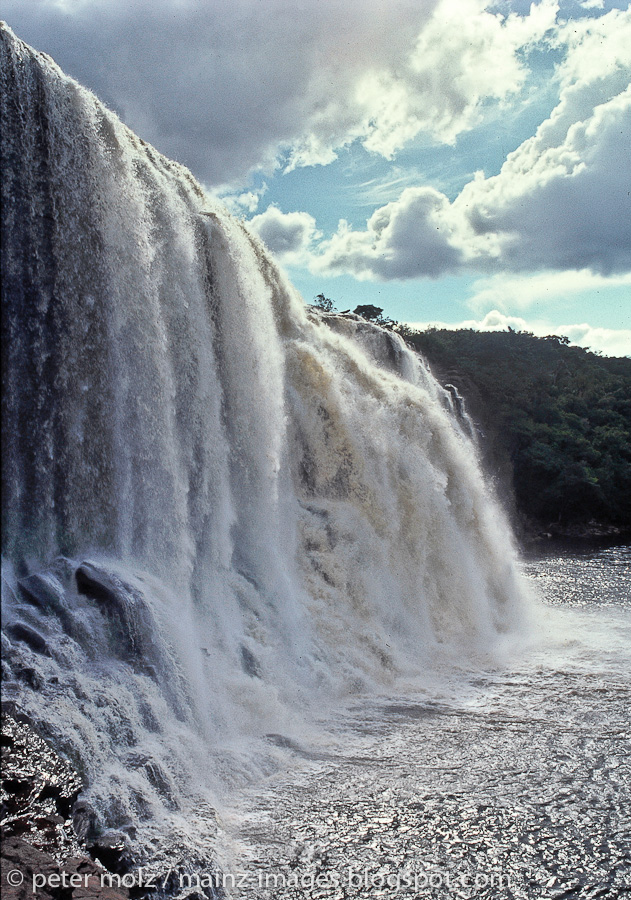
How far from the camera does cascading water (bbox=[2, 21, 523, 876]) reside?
5523 millimetres

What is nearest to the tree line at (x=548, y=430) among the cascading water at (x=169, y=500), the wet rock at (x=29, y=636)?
the cascading water at (x=169, y=500)

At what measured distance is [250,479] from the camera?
9289mm

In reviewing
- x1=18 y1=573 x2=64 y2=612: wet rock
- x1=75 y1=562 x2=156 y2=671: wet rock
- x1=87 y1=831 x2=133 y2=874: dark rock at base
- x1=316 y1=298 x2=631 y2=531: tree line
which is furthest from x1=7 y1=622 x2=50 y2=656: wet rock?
x1=316 y1=298 x2=631 y2=531: tree line

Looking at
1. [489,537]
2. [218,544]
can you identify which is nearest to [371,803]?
[218,544]

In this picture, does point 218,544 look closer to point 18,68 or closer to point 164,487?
point 164,487

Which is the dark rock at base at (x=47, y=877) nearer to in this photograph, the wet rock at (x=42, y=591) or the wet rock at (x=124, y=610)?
the wet rock at (x=124, y=610)

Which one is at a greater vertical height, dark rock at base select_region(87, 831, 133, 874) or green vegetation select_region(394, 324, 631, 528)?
green vegetation select_region(394, 324, 631, 528)

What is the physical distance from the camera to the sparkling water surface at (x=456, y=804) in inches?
180

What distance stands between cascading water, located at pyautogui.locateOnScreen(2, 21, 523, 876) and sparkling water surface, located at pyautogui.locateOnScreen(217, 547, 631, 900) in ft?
1.87

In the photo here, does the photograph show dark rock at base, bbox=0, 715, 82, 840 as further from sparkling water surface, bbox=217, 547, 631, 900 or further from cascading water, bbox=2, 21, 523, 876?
sparkling water surface, bbox=217, 547, 631, 900

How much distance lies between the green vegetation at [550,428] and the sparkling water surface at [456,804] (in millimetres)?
23491

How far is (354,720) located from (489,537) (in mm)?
6522

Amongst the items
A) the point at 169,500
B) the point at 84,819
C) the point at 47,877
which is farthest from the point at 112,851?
the point at 169,500

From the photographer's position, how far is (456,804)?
5.48 m
